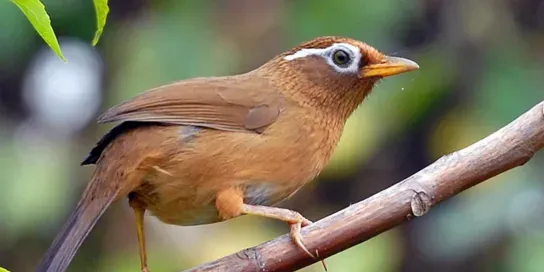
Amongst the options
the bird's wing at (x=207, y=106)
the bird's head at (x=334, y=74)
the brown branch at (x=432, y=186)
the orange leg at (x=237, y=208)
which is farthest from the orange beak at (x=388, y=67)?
the brown branch at (x=432, y=186)

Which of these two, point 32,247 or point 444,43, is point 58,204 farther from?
point 444,43

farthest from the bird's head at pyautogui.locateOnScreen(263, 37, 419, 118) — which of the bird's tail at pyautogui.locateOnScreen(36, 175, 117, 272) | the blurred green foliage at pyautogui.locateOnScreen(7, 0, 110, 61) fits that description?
the blurred green foliage at pyautogui.locateOnScreen(7, 0, 110, 61)

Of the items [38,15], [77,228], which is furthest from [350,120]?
[38,15]

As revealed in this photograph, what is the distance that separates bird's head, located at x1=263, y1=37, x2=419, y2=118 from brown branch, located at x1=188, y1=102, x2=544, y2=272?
97 cm

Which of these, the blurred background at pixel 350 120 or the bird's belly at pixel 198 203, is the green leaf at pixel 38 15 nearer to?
the bird's belly at pixel 198 203

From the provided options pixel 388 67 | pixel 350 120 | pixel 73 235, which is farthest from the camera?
pixel 350 120

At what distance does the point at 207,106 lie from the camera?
12.2ft

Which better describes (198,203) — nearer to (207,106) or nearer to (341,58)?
(207,106)

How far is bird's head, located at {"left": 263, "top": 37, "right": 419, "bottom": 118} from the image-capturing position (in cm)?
395

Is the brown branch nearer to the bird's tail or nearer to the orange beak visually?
the bird's tail

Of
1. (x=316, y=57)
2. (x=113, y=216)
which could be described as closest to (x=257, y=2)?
(x=316, y=57)

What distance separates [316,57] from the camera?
13.4ft

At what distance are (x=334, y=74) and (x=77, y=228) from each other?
3.96 feet

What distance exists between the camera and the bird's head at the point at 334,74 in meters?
3.95
